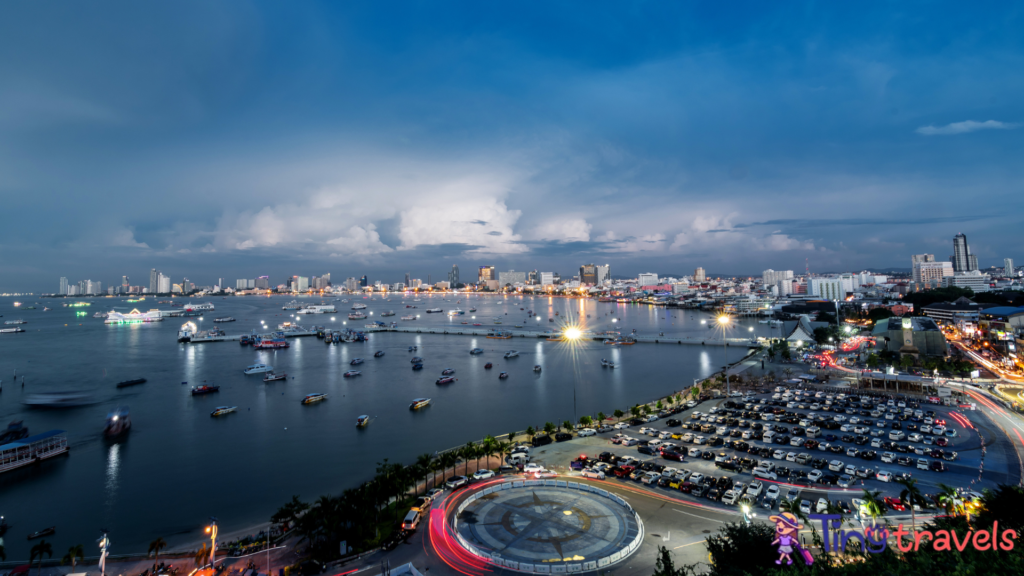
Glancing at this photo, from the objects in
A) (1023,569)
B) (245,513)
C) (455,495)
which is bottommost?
(245,513)

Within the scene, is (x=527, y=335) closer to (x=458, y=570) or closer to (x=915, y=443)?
(x=915, y=443)

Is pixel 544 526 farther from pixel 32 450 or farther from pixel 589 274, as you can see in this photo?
pixel 589 274

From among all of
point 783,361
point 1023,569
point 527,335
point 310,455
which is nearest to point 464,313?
point 527,335

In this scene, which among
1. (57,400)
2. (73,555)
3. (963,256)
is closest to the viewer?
(73,555)

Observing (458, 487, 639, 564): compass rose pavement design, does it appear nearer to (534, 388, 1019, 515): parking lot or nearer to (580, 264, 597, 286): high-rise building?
(534, 388, 1019, 515): parking lot

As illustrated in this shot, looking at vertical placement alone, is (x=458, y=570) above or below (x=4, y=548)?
above

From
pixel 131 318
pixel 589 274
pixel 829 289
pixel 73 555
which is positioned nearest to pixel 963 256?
pixel 829 289

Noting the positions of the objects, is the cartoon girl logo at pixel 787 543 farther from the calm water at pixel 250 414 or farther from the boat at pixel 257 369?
the boat at pixel 257 369
